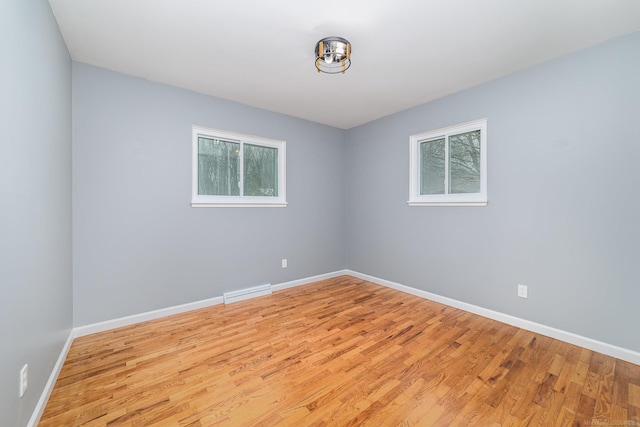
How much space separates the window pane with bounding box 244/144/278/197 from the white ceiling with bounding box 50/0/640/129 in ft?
2.78

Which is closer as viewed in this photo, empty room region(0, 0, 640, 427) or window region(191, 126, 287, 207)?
empty room region(0, 0, 640, 427)

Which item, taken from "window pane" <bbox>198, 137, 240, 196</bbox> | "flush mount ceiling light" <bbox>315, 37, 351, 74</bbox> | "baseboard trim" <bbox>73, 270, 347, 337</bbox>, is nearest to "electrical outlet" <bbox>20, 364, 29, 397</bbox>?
"baseboard trim" <bbox>73, 270, 347, 337</bbox>

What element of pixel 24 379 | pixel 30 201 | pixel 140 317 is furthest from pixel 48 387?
pixel 30 201

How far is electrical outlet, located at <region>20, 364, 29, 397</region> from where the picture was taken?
1.23m

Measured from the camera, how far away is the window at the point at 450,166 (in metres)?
2.82

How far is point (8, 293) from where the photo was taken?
1.13 m

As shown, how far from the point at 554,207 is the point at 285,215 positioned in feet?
9.83

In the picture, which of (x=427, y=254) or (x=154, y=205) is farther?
(x=427, y=254)

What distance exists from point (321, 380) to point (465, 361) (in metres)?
1.13

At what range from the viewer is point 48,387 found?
157 cm

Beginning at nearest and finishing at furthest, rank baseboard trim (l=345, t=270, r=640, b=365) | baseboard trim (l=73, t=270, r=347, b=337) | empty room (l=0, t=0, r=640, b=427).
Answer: empty room (l=0, t=0, r=640, b=427) < baseboard trim (l=345, t=270, r=640, b=365) < baseboard trim (l=73, t=270, r=347, b=337)

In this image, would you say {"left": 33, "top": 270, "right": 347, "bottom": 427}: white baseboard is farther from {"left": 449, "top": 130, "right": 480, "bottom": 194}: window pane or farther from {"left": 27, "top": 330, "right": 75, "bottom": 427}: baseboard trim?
{"left": 449, "top": 130, "right": 480, "bottom": 194}: window pane

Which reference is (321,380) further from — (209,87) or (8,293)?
(209,87)

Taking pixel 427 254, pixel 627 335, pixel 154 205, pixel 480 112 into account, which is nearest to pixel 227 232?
pixel 154 205
